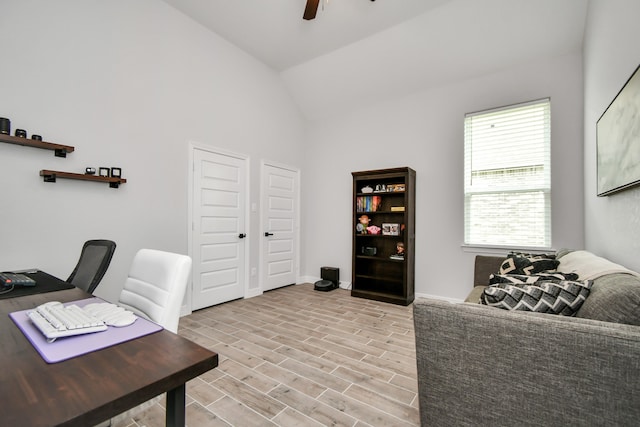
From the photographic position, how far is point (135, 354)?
792 mm

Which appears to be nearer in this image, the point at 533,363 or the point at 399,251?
the point at 533,363

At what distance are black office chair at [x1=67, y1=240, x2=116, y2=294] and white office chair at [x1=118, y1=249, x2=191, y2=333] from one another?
1.34 feet

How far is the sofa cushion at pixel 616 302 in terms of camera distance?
104 centimetres

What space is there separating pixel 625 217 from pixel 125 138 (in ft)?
13.7

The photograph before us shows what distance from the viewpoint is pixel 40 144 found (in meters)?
2.32

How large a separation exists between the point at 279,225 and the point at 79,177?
2789 millimetres

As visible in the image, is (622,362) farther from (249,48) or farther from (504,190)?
(249,48)

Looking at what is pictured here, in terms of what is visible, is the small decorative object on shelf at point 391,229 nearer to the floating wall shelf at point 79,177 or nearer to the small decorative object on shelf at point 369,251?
the small decorative object on shelf at point 369,251

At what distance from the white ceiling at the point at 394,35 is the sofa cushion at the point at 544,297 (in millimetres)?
3266

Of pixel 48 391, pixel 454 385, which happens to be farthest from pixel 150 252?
pixel 454 385

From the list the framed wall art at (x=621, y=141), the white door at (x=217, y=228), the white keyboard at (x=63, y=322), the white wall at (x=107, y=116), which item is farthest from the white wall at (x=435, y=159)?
the white keyboard at (x=63, y=322)

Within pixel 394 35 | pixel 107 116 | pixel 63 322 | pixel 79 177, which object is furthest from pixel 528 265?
pixel 107 116

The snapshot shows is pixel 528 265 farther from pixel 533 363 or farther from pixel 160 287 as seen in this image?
pixel 160 287

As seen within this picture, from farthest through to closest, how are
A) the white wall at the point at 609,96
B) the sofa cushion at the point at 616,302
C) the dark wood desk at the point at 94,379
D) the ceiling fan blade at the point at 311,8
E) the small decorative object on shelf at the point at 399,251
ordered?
the small decorative object on shelf at the point at 399,251 < the ceiling fan blade at the point at 311,8 < the white wall at the point at 609,96 < the sofa cushion at the point at 616,302 < the dark wood desk at the point at 94,379
